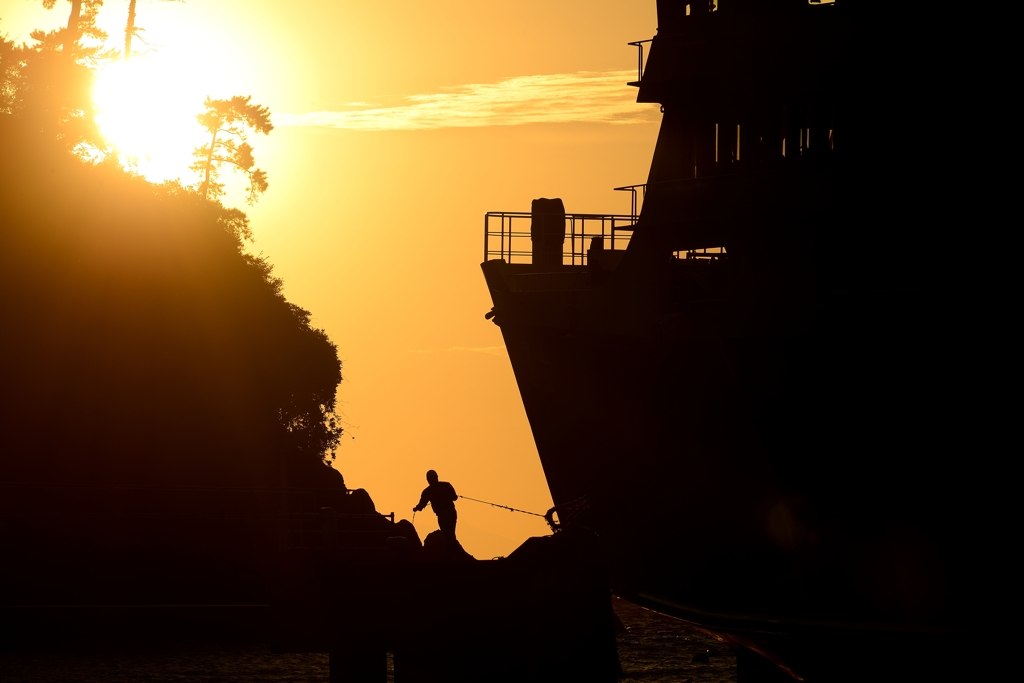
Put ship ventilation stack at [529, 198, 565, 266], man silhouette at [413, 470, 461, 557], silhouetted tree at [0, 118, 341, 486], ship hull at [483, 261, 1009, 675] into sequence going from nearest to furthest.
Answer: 1. man silhouette at [413, 470, 461, 557]
2. ship hull at [483, 261, 1009, 675]
3. ship ventilation stack at [529, 198, 565, 266]
4. silhouetted tree at [0, 118, 341, 486]

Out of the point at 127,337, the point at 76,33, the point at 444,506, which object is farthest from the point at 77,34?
the point at 444,506

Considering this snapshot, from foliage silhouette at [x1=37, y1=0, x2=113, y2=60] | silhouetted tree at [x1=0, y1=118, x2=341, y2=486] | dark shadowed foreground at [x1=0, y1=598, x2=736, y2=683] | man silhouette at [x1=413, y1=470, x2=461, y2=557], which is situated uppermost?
foliage silhouette at [x1=37, y1=0, x2=113, y2=60]

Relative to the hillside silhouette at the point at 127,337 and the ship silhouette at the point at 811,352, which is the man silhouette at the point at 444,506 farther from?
the hillside silhouette at the point at 127,337

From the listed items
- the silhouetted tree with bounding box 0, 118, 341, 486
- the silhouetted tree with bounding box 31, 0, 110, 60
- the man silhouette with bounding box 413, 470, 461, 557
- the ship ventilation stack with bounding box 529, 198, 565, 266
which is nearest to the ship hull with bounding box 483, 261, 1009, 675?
the man silhouette with bounding box 413, 470, 461, 557

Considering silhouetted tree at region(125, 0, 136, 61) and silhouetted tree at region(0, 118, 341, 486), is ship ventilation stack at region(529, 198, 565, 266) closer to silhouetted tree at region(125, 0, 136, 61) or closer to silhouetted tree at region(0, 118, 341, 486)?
silhouetted tree at region(0, 118, 341, 486)

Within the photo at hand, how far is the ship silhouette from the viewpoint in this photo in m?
25.8

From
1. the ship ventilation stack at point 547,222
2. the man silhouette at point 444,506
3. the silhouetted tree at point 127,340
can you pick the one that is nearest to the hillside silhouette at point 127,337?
the silhouetted tree at point 127,340

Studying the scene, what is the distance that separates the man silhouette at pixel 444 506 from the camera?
25.1 m

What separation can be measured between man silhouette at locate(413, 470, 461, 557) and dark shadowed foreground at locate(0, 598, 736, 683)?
286 centimetres

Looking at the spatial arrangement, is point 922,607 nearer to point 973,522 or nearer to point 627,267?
point 973,522

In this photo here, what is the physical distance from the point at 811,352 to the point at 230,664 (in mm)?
13438

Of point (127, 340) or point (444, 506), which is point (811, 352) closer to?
point (444, 506)

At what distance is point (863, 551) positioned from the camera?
27094 mm

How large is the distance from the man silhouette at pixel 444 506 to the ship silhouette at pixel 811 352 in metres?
1.92
